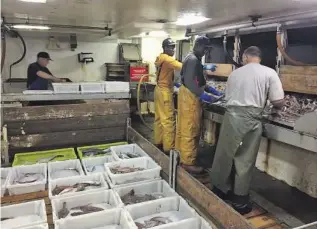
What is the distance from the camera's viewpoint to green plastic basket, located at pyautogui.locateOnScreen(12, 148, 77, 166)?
314 centimetres

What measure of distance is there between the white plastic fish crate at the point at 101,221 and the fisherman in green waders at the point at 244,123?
3.11 feet

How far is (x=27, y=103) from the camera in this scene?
3.56m

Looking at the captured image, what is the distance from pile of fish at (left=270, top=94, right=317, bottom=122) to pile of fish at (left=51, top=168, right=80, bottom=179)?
6.58ft

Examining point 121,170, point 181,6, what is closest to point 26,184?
point 121,170

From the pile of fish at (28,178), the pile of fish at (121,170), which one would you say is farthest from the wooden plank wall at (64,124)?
the pile of fish at (121,170)

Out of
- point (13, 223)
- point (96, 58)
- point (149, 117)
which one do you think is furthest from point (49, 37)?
point (13, 223)

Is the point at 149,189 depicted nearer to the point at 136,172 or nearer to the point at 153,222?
the point at 136,172

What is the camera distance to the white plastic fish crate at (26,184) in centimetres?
242

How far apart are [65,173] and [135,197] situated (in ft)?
2.89

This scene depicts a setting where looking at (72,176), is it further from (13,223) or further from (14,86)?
(14,86)

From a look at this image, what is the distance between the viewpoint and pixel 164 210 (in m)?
2.21

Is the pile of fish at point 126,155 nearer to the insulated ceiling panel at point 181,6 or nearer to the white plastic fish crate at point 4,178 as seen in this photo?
the white plastic fish crate at point 4,178

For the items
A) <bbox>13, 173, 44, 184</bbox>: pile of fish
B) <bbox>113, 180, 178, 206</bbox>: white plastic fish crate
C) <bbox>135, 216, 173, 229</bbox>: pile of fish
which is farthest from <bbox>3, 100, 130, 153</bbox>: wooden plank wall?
<bbox>135, 216, 173, 229</bbox>: pile of fish

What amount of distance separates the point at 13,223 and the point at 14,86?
4.80m
